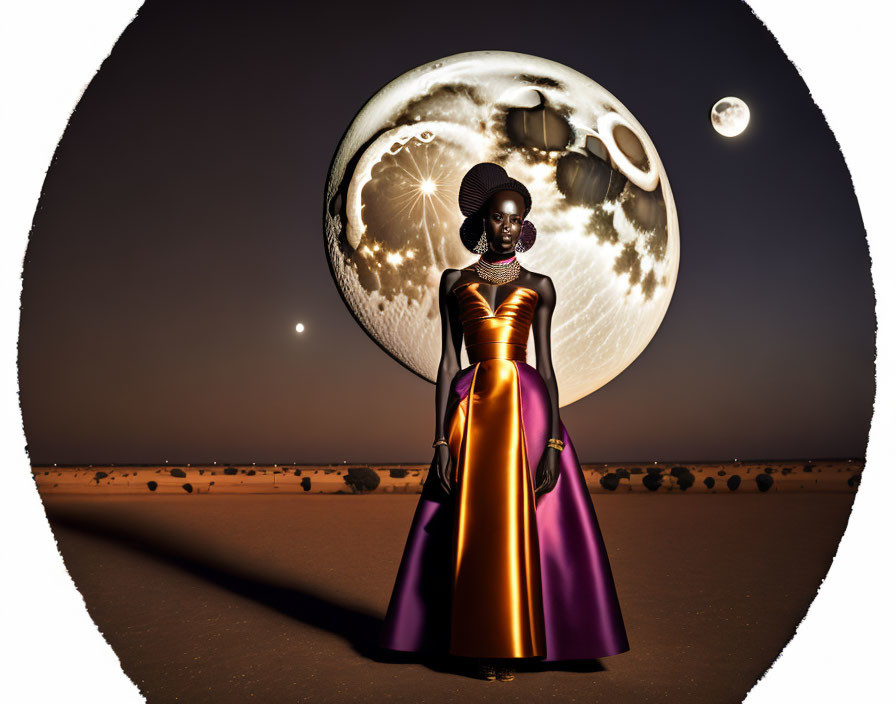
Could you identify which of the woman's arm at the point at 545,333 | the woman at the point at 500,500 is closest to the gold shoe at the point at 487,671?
the woman at the point at 500,500

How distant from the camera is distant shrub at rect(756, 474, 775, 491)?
2376cm

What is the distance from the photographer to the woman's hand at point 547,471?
4.17 m

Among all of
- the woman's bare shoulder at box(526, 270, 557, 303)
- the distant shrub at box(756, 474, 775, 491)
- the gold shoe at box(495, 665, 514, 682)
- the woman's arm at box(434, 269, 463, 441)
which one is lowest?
the distant shrub at box(756, 474, 775, 491)

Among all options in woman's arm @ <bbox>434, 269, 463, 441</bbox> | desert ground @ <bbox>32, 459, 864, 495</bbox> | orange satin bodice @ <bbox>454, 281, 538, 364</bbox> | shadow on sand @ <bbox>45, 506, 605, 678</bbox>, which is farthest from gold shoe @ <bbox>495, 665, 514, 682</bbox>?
desert ground @ <bbox>32, 459, 864, 495</bbox>

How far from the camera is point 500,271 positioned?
14.1 feet

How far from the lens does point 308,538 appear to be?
37.1ft

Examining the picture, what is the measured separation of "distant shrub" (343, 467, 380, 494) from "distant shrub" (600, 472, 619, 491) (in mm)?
8714

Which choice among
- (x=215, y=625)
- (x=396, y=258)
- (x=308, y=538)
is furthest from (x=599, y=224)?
(x=308, y=538)

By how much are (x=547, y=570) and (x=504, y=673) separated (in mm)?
614

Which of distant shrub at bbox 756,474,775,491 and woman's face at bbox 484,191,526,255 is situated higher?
woman's face at bbox 484,191,526,255

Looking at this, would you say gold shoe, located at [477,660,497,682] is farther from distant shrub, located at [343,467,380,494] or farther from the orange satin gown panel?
distant shrub, located at [343,467,380,494]

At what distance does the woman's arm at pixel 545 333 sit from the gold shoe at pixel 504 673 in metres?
1.49

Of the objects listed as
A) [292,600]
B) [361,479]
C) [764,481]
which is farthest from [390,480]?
[292,600]

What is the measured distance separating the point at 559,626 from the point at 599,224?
2.75 metres
